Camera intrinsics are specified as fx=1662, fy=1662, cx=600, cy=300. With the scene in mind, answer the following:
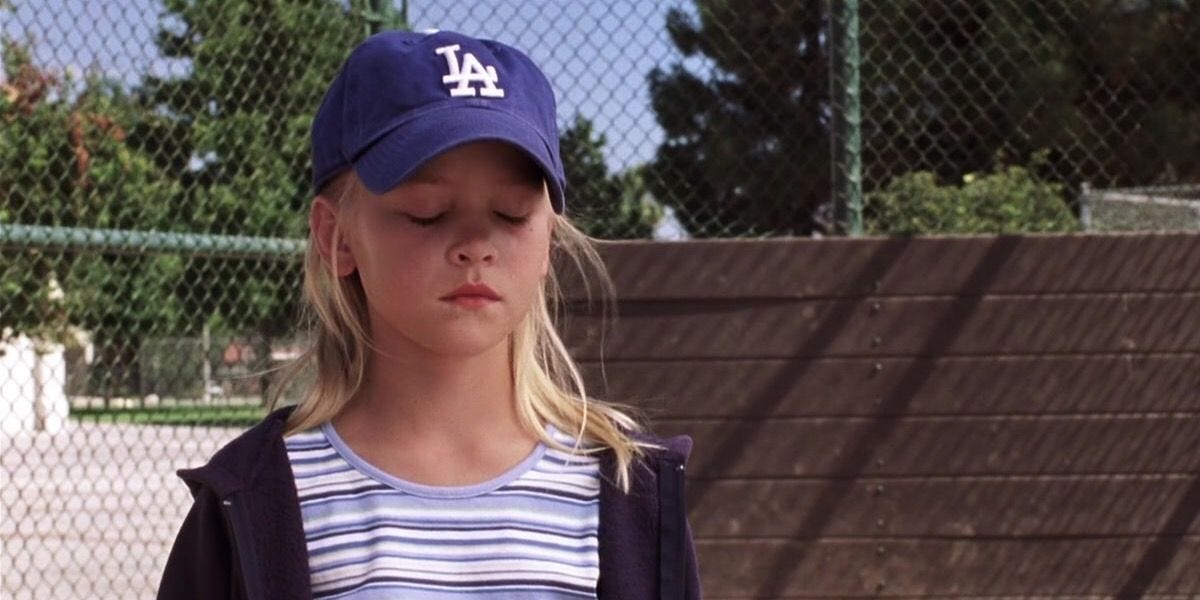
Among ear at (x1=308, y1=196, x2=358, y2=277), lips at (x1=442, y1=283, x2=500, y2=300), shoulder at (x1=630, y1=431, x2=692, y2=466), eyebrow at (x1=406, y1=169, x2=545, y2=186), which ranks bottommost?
ear at (x1=308, y1=196, x2=358, y2=277)

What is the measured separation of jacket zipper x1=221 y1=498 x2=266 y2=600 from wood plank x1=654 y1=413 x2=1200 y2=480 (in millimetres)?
3302

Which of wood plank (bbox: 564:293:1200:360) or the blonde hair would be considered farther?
wood plank (bbox: 564:293:1200:360)

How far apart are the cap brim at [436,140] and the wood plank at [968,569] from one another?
3.41 m

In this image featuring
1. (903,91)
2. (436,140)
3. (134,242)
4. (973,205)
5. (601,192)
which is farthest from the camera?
(973,205)

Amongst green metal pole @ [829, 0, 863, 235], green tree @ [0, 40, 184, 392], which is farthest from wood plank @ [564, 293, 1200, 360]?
green tree @ [0, 40, 184, 392]

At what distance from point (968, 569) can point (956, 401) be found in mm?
486

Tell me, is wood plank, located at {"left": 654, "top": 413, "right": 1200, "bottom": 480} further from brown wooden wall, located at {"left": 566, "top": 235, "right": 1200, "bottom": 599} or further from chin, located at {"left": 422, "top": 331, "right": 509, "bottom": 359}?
chin, located at {"left": 422, "top": 331, "right": 509, "bottom": 359}

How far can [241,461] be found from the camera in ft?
5.06

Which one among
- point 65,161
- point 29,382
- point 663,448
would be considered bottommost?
point 29,382

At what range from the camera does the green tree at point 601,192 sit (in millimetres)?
4934

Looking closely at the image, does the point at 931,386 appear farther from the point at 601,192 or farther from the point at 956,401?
the point at 601,192

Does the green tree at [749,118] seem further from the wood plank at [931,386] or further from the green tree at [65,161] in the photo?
the green tree at [65,161]

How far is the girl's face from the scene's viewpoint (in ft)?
4.81

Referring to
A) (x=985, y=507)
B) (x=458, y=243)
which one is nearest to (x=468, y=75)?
(x=458, y=243)
